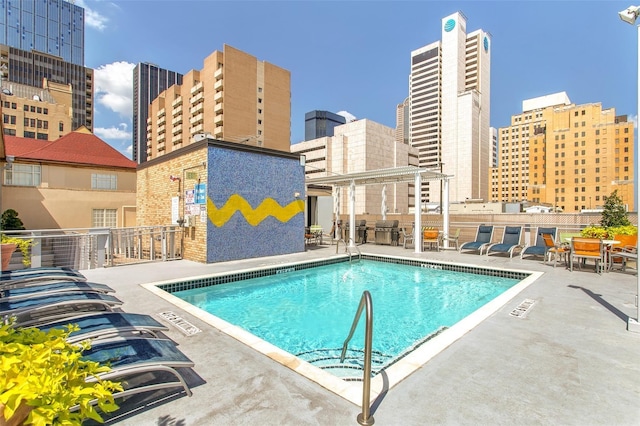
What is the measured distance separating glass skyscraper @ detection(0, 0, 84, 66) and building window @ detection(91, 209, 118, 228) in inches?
5243

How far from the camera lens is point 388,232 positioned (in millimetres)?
14531

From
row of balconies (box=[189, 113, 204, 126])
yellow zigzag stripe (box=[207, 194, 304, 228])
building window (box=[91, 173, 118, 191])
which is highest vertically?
row of balconies (box=[189, 113, 204, 126])

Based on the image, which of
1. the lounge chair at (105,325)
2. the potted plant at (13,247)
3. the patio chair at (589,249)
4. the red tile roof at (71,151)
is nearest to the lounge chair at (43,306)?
the lounge chair at (105,325)

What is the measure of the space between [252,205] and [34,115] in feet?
204

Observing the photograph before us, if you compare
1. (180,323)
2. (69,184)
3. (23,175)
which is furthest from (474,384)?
(23,175)

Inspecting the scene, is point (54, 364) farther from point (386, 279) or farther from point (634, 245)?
point (634, 245)

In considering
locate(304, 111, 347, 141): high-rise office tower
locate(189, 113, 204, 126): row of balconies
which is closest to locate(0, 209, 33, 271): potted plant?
locate(189, 113, 204, 126): row of balconies

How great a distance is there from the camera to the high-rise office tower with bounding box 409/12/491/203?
93938 millimetres

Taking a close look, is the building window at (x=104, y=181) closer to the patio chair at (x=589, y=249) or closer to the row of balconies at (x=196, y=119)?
the patio chair at (x=589, y=249)

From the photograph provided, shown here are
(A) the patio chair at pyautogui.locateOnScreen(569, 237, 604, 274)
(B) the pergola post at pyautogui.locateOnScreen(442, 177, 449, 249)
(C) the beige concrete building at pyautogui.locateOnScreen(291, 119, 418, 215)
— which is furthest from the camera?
(C) the beige concrete building at pyautogui.locateOnScreen(291, 119, 418, 215)

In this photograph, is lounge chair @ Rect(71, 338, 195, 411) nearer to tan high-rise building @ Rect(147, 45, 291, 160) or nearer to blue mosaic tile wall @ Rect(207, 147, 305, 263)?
blue mosaic tile wall @ Rect(207, 147, 305, 263)

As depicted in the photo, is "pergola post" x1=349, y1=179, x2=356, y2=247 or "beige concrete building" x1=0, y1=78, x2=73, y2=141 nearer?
"pergola post" x1=349, y1=179, x2=356, y2=247

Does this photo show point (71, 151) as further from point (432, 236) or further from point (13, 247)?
point (432, 236)

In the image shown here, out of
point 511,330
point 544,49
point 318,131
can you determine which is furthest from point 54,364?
point 318,131
